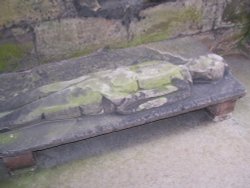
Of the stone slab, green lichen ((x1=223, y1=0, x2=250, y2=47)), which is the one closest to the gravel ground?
the stone slab

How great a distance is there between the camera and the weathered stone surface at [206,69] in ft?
8.59

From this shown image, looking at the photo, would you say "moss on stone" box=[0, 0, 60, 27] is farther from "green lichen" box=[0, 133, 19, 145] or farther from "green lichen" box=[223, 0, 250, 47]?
"green lichen" box=[223, 0, 250, 47]

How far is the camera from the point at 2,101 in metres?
2.42

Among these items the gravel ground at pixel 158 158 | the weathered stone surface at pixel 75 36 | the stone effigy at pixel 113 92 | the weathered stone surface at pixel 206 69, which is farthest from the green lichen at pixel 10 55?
the weathered stone surface at pixel 206 69

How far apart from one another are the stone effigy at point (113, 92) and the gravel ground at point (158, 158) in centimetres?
34

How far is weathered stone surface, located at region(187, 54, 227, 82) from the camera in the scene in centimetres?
262

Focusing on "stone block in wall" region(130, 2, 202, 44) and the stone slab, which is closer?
the stone slab

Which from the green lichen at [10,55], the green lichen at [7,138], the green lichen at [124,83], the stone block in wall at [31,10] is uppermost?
the stone block in wall at [31,10]

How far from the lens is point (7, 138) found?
7.57 feet

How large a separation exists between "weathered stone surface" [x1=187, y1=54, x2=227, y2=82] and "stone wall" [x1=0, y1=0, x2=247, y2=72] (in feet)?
1.49

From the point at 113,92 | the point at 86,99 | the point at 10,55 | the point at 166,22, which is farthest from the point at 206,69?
the point at 10,55

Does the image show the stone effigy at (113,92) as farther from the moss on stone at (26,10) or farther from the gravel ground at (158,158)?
the moss on stone at (26,10)

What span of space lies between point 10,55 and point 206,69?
137 cm

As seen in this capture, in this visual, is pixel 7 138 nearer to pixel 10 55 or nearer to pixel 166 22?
pixel 10 55
